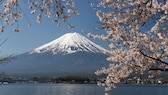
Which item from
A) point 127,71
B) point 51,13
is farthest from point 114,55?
point 51,13

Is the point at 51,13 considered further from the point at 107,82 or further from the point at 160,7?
the point at 107,82

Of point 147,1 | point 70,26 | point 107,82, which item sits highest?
point 147,1

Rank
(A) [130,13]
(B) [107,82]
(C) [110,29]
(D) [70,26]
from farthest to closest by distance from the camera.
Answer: (B) [107,82] < (C) [110,29] < (A) [130,13] < (D) [70,26]

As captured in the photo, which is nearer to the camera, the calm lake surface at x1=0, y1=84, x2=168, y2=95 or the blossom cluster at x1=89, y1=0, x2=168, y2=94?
the blossom cluster at x1=89, y1=0, x2=168, y2=94

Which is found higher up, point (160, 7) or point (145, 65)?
point (160, 7)

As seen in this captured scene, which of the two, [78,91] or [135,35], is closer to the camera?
[135,35]

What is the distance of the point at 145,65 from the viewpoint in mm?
5504

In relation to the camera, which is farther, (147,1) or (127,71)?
(127,71)

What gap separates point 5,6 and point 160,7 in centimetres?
182

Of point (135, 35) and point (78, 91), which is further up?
point (78, 91)

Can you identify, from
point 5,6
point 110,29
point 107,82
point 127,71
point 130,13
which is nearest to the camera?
point 5,6

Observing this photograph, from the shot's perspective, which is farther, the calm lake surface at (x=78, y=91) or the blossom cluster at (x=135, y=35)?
the calm lake surface at (x=78, y=91)

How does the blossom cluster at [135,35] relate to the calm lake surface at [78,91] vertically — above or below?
below

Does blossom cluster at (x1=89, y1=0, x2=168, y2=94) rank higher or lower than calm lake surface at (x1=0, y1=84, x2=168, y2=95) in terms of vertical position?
lower
